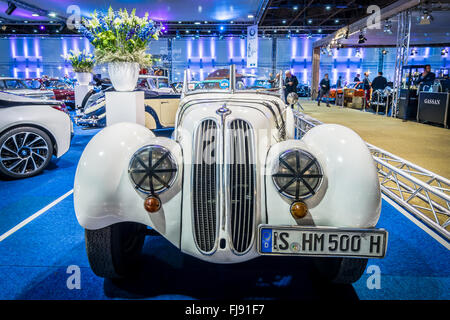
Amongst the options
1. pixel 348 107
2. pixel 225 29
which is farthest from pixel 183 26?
pixel 348 107

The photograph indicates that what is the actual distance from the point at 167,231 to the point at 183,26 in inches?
850

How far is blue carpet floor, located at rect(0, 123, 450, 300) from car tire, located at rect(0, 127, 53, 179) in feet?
5.60

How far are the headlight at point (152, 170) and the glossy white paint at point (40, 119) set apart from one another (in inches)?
141

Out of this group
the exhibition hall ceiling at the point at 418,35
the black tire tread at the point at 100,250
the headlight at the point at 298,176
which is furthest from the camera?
the exhibition hall ceiling at the point at 418,35

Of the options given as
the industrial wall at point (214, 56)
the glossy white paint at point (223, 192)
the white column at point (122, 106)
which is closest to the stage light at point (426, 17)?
the white column at point (122, 106)

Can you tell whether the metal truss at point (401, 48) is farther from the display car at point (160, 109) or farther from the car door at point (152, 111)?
the car door at point (152, 111)

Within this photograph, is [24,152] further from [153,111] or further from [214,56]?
[214,56]

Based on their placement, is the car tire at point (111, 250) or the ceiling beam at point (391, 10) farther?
the ceiling beam at point (391, 10)

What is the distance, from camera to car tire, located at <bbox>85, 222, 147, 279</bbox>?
202 cm

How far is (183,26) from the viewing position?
21.3 meters

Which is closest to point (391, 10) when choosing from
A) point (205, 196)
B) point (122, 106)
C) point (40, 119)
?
point (122, 106)

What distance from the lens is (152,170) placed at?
1.92 meters

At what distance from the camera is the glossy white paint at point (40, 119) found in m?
4.53

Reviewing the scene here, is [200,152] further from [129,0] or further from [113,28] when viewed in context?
[129,0]
